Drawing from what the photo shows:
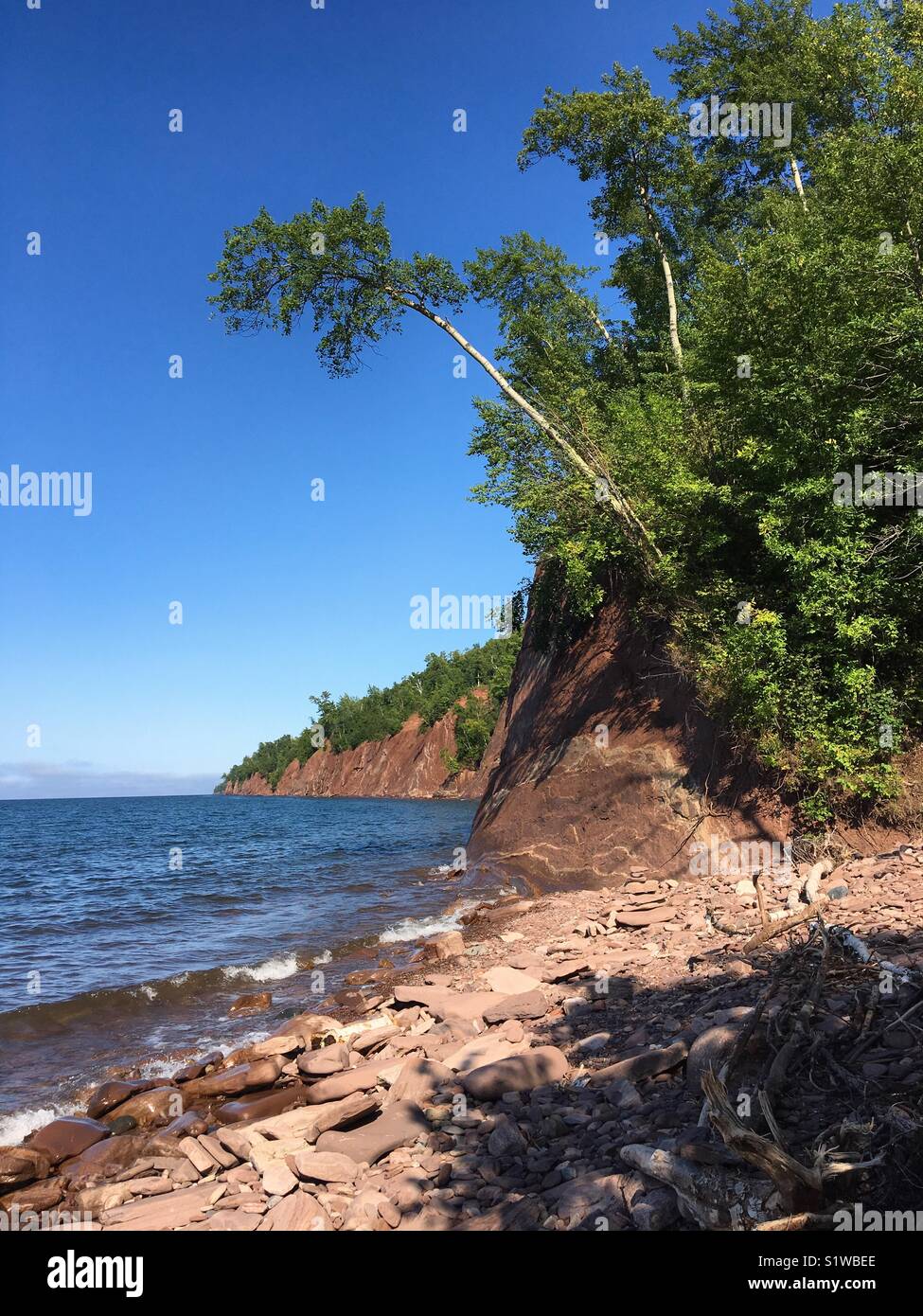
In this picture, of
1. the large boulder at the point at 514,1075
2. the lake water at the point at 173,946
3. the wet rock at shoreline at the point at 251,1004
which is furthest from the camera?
the wet rock at shoreline at the point at 251,1004

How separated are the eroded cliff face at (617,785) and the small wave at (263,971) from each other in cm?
588

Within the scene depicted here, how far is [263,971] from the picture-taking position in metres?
12.3

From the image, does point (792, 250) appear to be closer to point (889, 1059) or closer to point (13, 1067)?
point (889, 1059)

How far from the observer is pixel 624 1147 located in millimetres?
→ 4047

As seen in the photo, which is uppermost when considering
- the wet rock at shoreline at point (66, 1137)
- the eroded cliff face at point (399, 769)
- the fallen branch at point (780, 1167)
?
the fallen branch at point (780, 1167)

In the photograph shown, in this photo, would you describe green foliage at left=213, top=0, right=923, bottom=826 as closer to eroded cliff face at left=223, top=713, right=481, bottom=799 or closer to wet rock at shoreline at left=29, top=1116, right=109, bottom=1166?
wet rock at shoreline at left=29, top=1116, right=109, bottom=1166

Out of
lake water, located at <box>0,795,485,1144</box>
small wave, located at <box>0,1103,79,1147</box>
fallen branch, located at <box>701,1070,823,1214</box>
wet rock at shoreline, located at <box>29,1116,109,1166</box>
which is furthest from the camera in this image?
lake water, located at <box>0,795,485,1144</box>

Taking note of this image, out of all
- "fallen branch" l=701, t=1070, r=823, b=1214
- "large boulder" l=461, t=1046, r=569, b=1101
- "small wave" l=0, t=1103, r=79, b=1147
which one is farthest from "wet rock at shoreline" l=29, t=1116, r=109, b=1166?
"fallen branch" l=701, t=1070, r=823, b=1214

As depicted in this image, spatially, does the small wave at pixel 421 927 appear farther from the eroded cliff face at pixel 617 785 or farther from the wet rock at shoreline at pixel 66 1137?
the wet rock at shoreline at pixel 66 1137

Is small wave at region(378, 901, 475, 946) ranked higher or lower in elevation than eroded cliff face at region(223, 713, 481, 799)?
higher

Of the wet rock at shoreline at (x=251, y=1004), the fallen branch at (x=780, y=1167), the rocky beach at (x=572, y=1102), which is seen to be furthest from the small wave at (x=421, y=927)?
the fallen branch at (x=780, y=1167)

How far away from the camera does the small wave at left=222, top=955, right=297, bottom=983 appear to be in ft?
39.8

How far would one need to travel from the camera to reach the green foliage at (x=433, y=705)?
84.8m

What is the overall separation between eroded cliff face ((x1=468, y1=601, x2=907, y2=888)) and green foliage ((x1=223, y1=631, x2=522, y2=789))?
46181 mm
